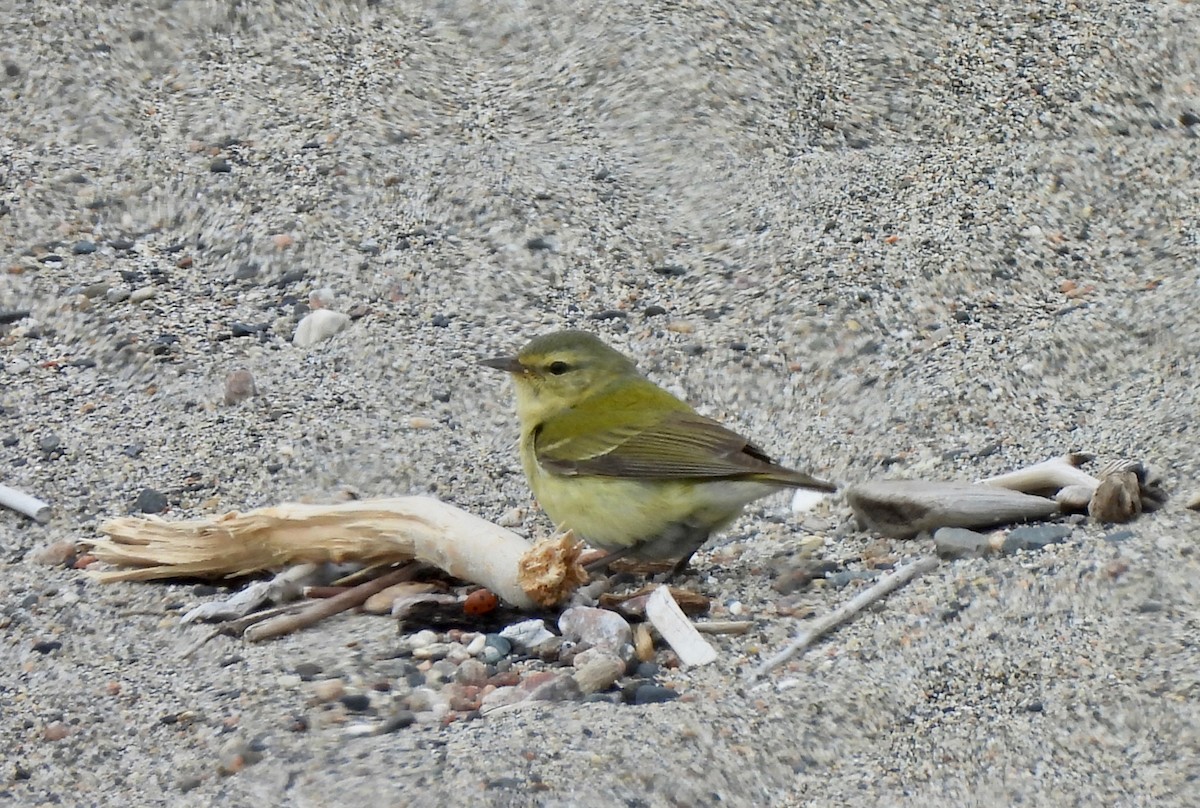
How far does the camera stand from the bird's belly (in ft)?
15.1

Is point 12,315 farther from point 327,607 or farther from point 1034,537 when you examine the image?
point 1034,537

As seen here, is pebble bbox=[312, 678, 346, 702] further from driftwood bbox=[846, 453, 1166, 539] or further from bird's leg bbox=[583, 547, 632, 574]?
driftwood bbox=[846, 453, 1166, 539]

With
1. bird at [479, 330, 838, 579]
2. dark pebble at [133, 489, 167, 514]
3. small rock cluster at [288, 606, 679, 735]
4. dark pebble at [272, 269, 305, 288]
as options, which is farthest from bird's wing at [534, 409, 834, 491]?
dark pebble at [272, 269, 305, 288]

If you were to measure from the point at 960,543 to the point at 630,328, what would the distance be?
6.69ft

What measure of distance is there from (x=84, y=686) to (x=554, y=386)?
66.6 inches

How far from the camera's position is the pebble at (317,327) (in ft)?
19.7

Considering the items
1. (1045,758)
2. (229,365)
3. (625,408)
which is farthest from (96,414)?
(1045,758)

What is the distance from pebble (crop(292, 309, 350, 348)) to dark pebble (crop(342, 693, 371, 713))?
2.36 metres

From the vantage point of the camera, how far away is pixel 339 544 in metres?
4.57

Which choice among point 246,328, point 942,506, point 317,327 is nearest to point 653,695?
point 942,506

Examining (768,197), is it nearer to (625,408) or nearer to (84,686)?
(625,408)

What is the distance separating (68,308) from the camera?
242 inches

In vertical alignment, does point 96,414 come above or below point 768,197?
below

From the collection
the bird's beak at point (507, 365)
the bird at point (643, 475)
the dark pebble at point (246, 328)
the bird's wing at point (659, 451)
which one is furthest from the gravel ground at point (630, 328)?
the bird's beak at point (507, 365)
